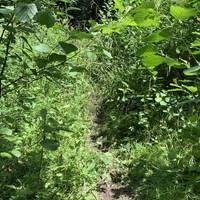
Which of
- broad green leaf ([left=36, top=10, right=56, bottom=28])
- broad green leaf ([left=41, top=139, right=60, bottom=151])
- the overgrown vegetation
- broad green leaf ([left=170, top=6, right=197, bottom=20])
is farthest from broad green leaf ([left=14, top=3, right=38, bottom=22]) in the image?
broad green leaf ([left=41, top=139, right=60, bottom=151])

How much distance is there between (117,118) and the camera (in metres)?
4.68

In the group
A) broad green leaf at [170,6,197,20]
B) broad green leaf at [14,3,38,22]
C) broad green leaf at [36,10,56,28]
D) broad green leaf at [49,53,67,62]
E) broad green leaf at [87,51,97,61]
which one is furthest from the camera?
broad green leaf at [87,51,97,61]

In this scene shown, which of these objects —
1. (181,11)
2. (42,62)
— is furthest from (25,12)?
(181,11)

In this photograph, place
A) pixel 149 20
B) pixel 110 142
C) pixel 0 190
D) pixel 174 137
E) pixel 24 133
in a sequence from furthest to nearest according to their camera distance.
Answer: pixel 110 142
pixel 174 137
pixel 24 133
pixel 0 190
pixel 149 20

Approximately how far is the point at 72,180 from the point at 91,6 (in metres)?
5.45

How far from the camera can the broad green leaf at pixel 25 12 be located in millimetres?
1573

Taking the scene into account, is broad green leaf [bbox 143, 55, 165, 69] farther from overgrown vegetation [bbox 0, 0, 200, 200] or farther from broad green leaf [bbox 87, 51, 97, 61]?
broad green leaf [bbox 87, 51, 97, 61]

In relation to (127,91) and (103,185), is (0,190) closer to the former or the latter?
(103,185)

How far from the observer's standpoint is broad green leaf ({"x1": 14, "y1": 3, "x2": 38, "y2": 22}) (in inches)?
→ 61.9

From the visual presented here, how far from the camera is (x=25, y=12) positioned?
1.59 metres

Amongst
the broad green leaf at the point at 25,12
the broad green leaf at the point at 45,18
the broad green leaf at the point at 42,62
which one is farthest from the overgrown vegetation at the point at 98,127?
the broad green leaf at the point at 25,12

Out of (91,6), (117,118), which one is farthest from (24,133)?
(91,6)

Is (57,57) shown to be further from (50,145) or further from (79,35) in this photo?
(50,145)

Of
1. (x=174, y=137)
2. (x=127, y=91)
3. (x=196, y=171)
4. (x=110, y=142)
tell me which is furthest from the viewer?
(x=127, y=91)
